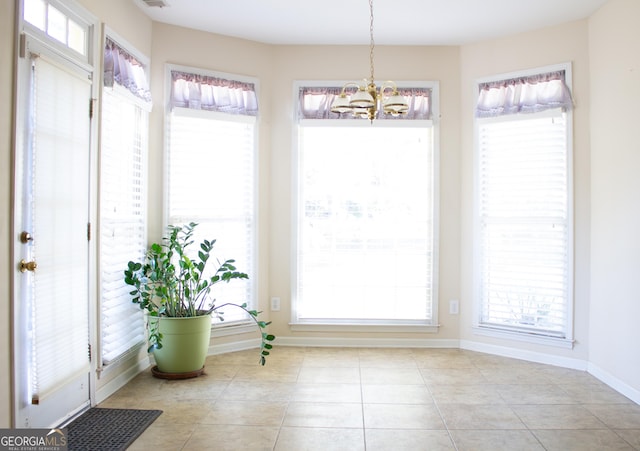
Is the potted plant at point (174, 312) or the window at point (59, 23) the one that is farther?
the potted plant at point (174, 312)

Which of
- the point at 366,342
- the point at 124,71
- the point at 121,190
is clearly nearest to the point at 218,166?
the point at 121,190

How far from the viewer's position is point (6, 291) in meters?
2.43

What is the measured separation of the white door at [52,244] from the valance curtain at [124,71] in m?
0.27

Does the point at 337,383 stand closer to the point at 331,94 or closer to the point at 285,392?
the point at 285,392

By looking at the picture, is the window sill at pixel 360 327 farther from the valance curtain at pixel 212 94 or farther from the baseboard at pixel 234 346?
the valance curtain at pixel 212 94

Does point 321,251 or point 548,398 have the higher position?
point 321,251

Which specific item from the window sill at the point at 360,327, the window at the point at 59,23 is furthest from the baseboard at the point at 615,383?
the window at the point at 59,23

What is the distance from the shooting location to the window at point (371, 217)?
4.74 m

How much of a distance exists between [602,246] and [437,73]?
206 centimetres

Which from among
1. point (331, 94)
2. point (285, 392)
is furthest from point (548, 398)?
point (331, 94)

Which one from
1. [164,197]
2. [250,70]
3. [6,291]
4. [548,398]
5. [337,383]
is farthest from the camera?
[250,70]

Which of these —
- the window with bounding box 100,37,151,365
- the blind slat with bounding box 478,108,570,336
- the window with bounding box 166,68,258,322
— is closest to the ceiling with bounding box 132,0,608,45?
the window with bounding box 166,68,258,322

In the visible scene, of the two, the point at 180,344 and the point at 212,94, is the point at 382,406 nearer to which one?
the point at 180,344

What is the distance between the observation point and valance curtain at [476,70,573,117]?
4184 mm
